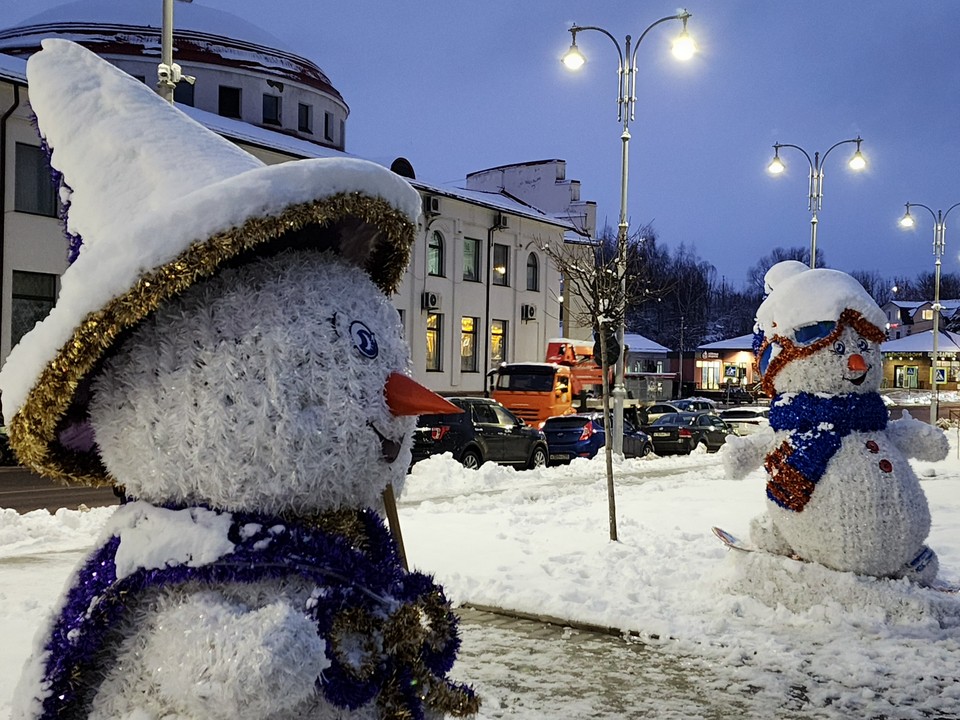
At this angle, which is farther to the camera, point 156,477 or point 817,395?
point 817,395

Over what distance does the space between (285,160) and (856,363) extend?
24016 millimetres

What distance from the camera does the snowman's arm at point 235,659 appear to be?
2.45 meters

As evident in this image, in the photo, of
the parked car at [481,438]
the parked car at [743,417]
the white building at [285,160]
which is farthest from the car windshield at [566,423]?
the parked car at [743,417]

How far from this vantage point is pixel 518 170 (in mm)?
48406

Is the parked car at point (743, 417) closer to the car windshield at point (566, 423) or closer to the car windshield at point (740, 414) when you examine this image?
the car windshield at point (740, 414)

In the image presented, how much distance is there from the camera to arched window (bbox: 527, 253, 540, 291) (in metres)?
37.9

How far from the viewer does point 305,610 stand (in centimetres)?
269

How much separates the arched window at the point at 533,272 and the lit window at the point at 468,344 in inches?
151

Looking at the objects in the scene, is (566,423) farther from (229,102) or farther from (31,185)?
(229,102)

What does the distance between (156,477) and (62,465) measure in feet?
1.31

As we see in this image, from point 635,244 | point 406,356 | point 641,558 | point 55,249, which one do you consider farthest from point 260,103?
point 406,356

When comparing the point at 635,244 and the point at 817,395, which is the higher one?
the point at 635,244

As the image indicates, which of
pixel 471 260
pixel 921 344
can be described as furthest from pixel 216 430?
pixel 921 344

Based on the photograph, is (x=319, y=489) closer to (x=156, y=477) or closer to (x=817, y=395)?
(x=156, y=477)
